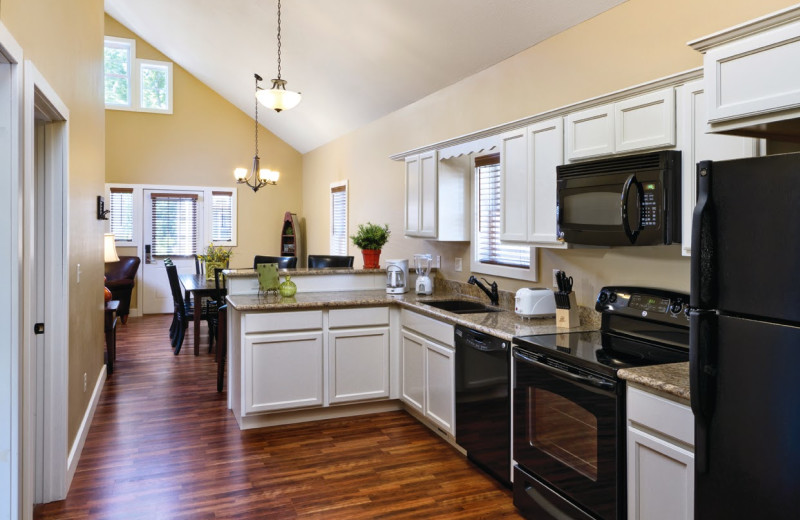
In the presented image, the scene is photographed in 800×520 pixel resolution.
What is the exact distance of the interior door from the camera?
8984mm

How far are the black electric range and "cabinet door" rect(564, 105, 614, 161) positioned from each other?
67 cm

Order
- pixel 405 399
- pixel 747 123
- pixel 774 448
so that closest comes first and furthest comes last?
pixel 774 448, pixel 747 123, pixel 405 399

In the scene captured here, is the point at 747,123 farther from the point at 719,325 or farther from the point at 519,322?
the point at 519,322

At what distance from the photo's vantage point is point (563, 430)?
8.24 ft

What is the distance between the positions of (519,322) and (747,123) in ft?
5.54

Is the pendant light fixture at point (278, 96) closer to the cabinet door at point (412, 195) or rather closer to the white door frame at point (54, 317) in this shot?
the cabinet door at point (412, 195)

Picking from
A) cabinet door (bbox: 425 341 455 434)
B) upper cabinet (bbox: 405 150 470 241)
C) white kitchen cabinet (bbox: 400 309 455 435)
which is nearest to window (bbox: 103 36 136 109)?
upper cabinet (bbox: 405 150 470 241)

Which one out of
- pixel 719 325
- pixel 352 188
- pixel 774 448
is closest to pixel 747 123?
pixel 719 325

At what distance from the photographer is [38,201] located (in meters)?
2.88

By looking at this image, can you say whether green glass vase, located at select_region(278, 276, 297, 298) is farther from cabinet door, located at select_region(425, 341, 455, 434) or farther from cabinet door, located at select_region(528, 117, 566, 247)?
cabinet door, located at select_region(528, 117, 566, 247)

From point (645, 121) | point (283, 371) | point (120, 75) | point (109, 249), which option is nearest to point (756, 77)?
point (645, 121)

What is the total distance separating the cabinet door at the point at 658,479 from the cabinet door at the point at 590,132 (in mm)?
1297

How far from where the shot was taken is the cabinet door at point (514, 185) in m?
3.29

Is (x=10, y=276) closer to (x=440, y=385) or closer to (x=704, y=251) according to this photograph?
(x=704, y=251)
